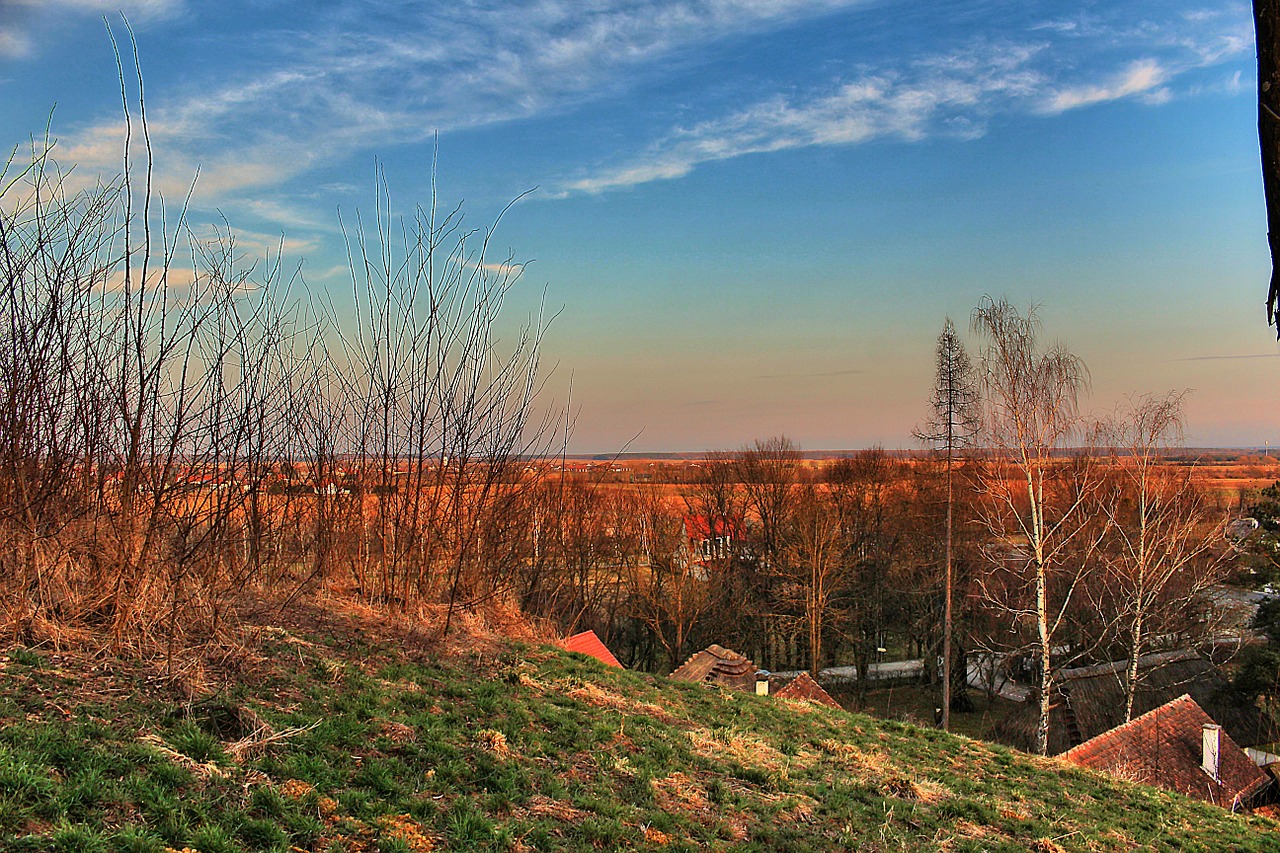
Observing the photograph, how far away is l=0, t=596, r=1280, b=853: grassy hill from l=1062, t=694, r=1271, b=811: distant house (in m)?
5.62

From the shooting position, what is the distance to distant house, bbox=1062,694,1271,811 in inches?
505

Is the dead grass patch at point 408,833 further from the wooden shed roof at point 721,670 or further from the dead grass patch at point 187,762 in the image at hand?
the wooden shed roof at point 721,670

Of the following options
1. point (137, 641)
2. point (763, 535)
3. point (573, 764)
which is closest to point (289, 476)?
point (137, 641)

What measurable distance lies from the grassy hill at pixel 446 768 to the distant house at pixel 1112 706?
13426 millimetres

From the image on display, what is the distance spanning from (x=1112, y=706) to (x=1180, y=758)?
7.10m

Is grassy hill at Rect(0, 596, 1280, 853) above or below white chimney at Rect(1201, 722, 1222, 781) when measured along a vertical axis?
above

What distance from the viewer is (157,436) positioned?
191 inches

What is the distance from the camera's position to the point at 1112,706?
19.9 metres

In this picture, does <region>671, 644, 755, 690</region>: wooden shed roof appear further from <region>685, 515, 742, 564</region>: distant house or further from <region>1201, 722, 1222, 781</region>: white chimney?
<region>685, 515, 742, 564</region>: distant house

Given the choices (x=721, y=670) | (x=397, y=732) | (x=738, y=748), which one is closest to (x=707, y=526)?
(x=721, y=670)

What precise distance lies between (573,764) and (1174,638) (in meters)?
27.9

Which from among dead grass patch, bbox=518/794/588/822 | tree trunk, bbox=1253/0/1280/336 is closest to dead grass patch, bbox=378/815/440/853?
dead grass patch, bbox=518/794/588/822

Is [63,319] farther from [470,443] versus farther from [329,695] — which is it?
[470,443]

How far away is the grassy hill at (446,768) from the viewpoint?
3.09 metres
